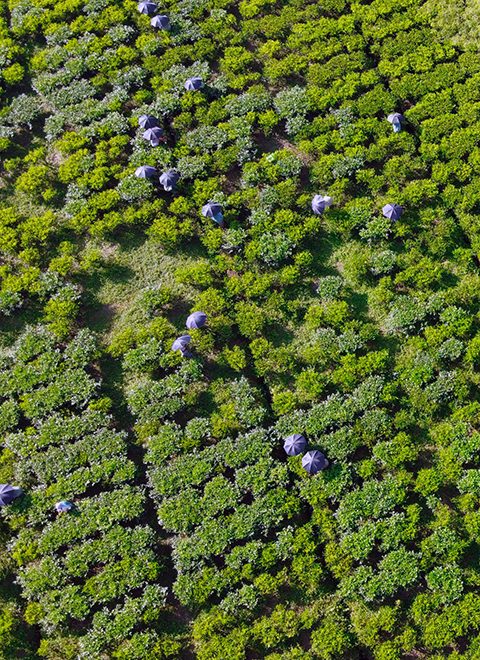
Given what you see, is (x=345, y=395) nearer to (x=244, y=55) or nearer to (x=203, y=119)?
(x=203, y=119)

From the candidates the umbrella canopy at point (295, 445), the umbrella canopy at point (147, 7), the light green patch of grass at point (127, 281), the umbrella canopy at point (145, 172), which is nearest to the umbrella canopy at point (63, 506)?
the light green patch of grass at point (127, 281)

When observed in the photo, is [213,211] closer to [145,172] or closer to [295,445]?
[145,172]

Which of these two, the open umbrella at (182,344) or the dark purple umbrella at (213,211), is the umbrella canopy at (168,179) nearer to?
the dark purple umbrella at (213,211)

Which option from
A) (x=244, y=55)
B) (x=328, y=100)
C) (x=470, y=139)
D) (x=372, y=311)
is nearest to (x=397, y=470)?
(x=372, y=311)

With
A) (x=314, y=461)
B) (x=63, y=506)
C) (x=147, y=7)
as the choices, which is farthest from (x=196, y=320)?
(x=147, y=7)

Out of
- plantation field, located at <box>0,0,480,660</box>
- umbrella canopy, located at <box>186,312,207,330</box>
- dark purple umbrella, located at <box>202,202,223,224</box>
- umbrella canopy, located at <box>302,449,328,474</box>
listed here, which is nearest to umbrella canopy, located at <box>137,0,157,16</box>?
plantation field, located at <box>0,0,480,660</box>

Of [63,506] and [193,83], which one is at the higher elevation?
[193,83]
